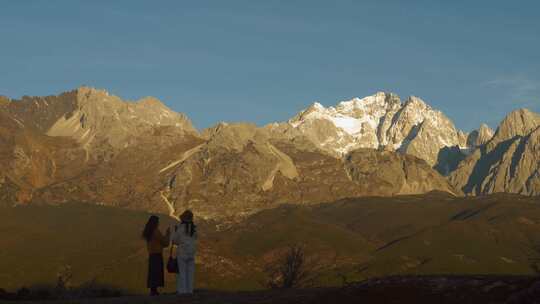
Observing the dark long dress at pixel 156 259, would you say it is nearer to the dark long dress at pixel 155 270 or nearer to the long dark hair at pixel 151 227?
the dark long dress at pixel 155 270

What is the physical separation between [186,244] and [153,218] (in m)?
2.58

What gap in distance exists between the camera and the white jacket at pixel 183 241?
46.6 meters

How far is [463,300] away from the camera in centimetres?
3606

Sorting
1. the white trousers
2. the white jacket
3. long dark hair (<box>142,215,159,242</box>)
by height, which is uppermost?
long dark hair (<box>142,215,159,242</box>)

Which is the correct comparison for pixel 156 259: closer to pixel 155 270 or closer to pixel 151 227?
pixel 155 270

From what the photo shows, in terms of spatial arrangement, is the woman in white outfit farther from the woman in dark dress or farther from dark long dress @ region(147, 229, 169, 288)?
dark long dress @ region(147, 229, 169, 288)

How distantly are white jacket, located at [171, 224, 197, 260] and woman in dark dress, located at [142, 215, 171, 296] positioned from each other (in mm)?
845

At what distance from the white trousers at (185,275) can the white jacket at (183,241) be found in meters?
0.37

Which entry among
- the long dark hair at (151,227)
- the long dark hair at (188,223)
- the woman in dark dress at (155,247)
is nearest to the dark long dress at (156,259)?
the woman in dark dress at (155,247)

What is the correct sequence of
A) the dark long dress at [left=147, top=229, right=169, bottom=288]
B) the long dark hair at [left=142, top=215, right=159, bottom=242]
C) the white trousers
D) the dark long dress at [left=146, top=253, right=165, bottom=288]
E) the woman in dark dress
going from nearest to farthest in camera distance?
the white trousers → the long dark hair at [left=142, top=215, right=159, bottom=242] → the woman in dark dress → the dark long dress at [left=147, top=229, right=169, bottom=288] → the dark long dress at [left=146, top=253, right=165, bottom=288]

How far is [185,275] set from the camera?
47281mm

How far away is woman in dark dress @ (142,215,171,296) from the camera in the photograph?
47875 mm

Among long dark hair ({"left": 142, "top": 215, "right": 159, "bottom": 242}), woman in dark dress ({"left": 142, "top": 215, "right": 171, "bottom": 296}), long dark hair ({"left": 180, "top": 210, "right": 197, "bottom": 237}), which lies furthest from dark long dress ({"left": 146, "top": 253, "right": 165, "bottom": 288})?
long dark hair ({"left": 180, "top": 210, "right": 197, "bottom": 237})

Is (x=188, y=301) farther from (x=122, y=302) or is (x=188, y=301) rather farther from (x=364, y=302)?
(x=364, y=302)
